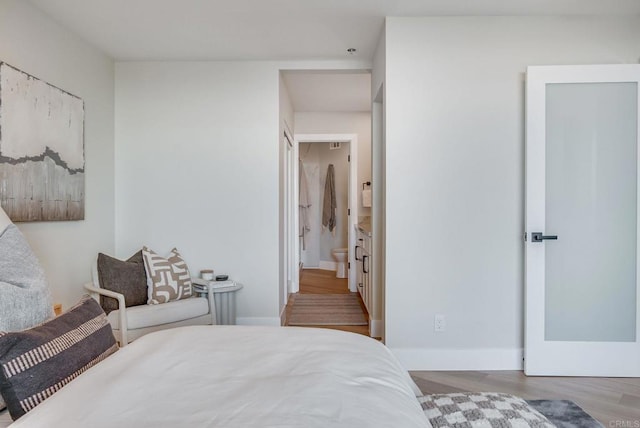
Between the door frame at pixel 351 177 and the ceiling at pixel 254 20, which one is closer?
the ceiling at pixel 254 20

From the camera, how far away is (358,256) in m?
5.02

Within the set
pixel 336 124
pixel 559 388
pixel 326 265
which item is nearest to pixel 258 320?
pixel 559 388

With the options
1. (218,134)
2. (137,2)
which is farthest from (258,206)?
(137,2)

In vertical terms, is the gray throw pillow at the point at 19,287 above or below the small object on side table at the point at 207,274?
above

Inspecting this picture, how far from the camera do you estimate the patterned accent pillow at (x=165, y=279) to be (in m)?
3.09

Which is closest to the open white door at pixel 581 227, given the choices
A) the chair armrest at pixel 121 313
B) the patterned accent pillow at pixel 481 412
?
the patterned accent pillow at pixel 481 412

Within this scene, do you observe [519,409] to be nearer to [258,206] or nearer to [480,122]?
[480,122]

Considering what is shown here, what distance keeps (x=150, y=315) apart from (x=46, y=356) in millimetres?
1712

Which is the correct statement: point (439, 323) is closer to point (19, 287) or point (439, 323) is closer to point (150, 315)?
point (150, 315)

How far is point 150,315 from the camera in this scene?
9.42 feet

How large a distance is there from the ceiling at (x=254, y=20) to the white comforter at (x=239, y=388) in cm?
216

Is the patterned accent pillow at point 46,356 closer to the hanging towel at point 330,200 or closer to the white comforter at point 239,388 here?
the white comforter at point 239,388

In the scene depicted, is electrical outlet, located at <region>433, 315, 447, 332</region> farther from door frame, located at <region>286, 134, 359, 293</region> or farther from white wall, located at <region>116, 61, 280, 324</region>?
door frame, located at <region>286, 134, 359, 293</region>

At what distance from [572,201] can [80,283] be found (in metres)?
3.57
